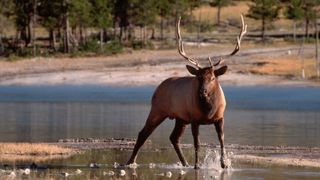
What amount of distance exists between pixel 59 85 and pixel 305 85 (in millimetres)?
12878

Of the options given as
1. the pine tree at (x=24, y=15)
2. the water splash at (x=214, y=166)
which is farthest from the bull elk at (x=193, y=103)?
the pine tree at (x=24, y=15)

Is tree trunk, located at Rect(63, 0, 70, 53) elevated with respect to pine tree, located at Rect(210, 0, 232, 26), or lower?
elevated

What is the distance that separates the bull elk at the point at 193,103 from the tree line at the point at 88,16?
166 ft

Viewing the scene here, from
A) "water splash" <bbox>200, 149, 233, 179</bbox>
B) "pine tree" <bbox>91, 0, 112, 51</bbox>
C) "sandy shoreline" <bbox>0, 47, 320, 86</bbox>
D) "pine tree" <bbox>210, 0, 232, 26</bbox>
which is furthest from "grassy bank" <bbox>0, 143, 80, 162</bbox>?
"pine tree" <bbox>210, 0, 232, 26</bbox>

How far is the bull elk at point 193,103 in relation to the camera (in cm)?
1766

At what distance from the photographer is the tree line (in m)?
74.4

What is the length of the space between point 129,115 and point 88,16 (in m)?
41.6

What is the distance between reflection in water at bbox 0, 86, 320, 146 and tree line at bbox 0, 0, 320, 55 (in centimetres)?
2171

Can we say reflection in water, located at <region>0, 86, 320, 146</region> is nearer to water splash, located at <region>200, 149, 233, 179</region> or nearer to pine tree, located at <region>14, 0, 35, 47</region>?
water splash, located at <region>200, 149, 233, 179</region>

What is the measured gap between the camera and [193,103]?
1802cm

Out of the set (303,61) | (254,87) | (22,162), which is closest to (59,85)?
(254,87)

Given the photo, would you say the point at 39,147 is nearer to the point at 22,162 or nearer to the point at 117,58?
the point at 22,162

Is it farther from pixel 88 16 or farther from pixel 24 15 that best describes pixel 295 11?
pixel 24 15

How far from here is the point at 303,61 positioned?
59.1 meters
